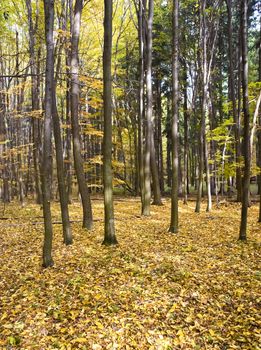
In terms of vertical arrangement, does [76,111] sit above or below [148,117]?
below

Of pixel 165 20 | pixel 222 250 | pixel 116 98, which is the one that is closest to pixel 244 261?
pixel 222 250

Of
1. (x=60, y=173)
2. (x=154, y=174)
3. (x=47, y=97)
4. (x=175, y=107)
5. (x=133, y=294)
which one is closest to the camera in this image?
(x=133, y=294)

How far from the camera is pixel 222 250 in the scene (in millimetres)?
7793

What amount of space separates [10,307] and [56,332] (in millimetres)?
1199

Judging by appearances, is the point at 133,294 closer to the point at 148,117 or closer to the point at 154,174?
the point at 148,117

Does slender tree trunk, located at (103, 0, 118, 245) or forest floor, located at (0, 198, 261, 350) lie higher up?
slender tree trunk, located at (103, 0, 118, 245)

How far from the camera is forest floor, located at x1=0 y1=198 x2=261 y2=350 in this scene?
4172 millimetres

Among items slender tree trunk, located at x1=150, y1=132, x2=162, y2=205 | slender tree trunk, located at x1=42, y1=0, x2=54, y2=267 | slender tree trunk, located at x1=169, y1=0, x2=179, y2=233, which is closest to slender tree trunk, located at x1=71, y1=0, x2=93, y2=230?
slender tree trunk, located at x1=42, y1=0, x2=54, y2=267

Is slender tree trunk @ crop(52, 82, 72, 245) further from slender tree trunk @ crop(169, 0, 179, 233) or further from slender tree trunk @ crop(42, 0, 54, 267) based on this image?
slender tree trunk @ crop(169, 0, 179, 233)

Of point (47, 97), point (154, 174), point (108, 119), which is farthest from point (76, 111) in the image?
point (154, 174)

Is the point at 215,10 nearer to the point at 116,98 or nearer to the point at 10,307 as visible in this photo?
the point at 116,98

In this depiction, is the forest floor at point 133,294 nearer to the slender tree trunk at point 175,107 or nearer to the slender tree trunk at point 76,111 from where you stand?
the slender tree trunk at point 175,107

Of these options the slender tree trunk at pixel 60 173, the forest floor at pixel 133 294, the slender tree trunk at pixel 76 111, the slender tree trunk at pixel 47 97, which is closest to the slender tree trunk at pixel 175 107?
the forest floor at pixel 133 294

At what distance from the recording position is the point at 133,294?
5.25 m
